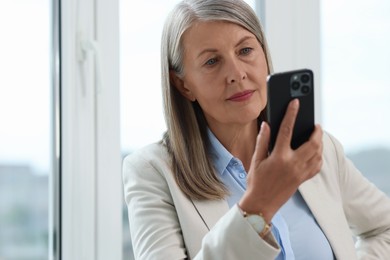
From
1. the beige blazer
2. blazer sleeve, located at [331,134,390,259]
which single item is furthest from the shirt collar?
blazer sleeve, located at [331,134,390,259]

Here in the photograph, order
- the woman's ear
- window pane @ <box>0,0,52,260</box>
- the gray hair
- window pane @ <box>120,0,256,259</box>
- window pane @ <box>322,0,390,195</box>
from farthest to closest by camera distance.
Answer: window pane @ <box>322,0,390,195</box>
window pane @ <box>120,0,256,259</box>
window pane @ <box>0,0,52,260</box>
the woman's ear
the gray hair

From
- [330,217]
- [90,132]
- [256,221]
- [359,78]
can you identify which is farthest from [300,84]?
[359,78]

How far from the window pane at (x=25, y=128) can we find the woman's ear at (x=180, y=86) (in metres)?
0.43

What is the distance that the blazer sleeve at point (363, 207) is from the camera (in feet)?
5.21

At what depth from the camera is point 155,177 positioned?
55.9 inches

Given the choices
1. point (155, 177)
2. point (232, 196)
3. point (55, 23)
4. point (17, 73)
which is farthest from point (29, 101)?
point (232, 196)

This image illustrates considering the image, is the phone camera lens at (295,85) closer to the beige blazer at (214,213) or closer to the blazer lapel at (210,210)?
the beige blazer at (214,213)

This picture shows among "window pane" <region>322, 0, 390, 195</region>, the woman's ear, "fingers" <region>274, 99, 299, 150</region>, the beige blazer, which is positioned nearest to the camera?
"fingers" <region>274, 99, 299, 150</region>

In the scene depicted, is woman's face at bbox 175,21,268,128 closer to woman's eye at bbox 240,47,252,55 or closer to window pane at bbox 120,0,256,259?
woman's eye at bbox 240,47,252,55

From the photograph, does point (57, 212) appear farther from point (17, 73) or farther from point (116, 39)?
point (116, 39)

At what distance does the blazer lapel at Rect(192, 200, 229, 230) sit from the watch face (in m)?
0.27

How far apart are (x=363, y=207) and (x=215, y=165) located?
371mm

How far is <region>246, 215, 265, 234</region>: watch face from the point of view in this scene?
3.59 ft

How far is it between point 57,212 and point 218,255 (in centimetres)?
76
